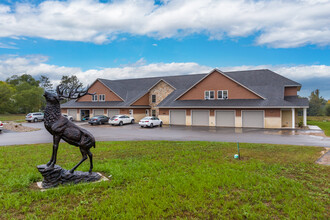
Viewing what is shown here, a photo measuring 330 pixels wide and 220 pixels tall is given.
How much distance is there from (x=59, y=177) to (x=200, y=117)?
24254mm

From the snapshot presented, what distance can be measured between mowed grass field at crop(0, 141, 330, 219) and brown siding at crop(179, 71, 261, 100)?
1912 cm

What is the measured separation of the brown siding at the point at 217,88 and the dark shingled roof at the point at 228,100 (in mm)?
667

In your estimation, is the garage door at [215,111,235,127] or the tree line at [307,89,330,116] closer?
the garage door at [215,111,235,127]

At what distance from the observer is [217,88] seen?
29.6 m

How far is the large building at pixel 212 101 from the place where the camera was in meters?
26.3

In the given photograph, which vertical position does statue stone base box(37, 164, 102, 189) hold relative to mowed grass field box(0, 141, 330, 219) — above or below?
above

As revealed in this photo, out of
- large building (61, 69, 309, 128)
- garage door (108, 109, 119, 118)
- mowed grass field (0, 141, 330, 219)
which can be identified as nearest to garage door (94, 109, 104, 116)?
large building (61, 69, 309, 128)

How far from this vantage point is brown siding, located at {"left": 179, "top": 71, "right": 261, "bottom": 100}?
92.4 ft

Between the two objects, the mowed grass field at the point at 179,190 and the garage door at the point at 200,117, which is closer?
the mowed grass field at the point at 179,190

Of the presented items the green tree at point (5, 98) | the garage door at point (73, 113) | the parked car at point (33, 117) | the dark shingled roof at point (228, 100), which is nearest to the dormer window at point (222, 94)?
the dark shingled roof at point (228, 100)

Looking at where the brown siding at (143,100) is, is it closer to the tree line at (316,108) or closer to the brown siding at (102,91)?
the brown siding at (102,91)

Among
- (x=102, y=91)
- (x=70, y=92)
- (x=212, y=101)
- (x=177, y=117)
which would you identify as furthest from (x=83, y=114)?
(x=70, y=92)

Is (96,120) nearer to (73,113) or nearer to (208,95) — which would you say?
(73,113)

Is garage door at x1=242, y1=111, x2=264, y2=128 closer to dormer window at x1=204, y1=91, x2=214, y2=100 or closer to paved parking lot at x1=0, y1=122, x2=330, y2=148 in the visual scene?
paved parking lot at x1=0, y1=122, x2=330, y2=148
